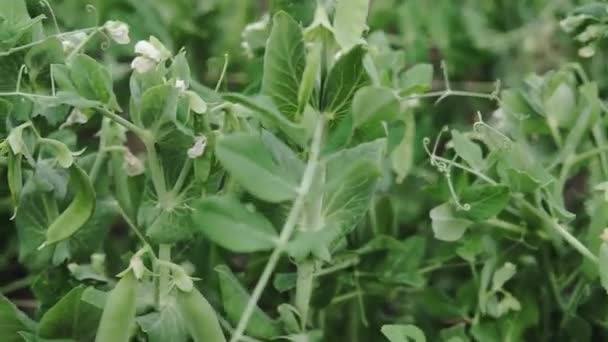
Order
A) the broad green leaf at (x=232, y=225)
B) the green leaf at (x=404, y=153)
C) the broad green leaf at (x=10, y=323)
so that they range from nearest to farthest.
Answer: the broad green leaf at (x=232, y=225) < the broad green leaf at (x=10, y=323) < the green leaf at (x=404, y=153)

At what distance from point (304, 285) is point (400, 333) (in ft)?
0.19

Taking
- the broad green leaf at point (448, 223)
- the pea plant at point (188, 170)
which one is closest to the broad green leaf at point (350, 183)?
the pea plant at point (188, 170)

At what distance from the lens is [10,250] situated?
814 mm

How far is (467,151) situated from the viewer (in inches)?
24.2

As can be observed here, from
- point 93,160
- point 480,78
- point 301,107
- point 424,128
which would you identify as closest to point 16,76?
point 93,160

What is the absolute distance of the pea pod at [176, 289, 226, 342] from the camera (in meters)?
0.49

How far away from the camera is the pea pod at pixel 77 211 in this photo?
53cm

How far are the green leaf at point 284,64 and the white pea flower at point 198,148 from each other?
0.05 meters

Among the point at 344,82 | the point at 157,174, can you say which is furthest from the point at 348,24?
the point at 157,174

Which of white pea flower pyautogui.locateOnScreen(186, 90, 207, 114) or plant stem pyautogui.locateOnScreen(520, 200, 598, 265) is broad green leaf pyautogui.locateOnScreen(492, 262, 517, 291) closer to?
plant stem pyautogui.locateOnScreen(520, 200, 598, 265)

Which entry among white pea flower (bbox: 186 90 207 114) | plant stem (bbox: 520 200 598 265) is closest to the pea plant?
white pea flower (bbox: 186 90 207 114)

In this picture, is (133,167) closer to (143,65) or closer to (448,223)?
(143,65)

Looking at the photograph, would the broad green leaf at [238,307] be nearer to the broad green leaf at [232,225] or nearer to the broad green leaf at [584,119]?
the broad green leaf at [232,225]

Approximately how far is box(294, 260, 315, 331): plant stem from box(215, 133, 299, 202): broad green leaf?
0.06m
